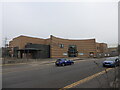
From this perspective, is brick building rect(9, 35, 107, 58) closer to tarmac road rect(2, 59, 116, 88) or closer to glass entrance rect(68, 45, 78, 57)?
glass entrance rect(68, 45, 78, 57)

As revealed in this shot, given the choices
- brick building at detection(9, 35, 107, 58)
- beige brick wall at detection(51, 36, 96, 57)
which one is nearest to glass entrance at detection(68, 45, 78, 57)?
brick building at detection(9, 35, 107, 58)

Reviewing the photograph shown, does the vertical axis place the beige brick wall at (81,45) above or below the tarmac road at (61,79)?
above

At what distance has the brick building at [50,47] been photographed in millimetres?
42291

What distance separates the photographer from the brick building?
42.3 meters

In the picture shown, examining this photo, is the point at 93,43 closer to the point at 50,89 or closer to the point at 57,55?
the point at 57,55

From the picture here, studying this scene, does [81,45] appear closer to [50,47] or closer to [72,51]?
[72,51]

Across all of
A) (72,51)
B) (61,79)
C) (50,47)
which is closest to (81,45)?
(72,51)

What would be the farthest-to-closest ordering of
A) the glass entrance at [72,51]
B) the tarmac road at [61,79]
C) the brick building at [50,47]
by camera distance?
the glass entrance at [72,51] → the brick building at [50,47] → the tarmac road at [61,79]

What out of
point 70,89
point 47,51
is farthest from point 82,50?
point 70,89

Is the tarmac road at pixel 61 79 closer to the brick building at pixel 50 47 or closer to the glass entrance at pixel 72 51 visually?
the brick building at pixel 50 47

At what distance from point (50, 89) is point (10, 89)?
2.29m

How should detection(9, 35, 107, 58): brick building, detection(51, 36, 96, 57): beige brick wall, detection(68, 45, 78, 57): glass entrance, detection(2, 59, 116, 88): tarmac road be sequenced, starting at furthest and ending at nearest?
Answer: detection(68, 45, 78, 57): glass entrance
detection(51, 36, 96, 57): beige brick wall
detection(9, 35, 107, 58): brick building
detection(2, 59, 116, 88): tarmac road

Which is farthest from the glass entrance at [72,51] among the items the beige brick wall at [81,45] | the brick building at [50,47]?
the beige brick wall at [81,45]

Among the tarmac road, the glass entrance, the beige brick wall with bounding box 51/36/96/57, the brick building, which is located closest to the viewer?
the tarmac road
